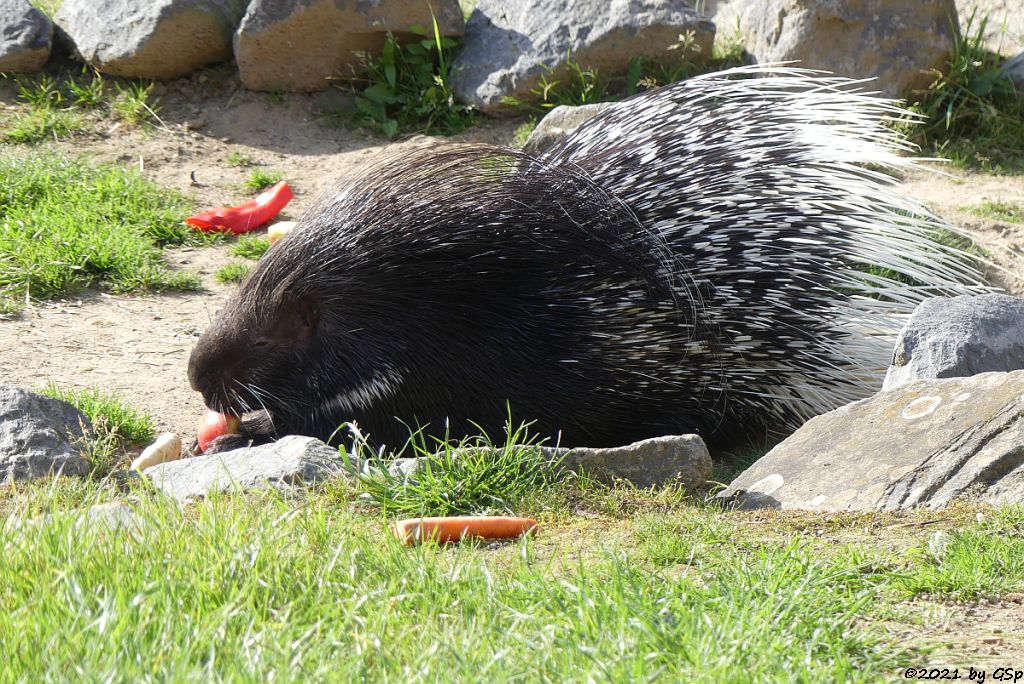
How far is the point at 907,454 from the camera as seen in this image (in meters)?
2.85

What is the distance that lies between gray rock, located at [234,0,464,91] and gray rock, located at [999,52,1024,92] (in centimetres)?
312

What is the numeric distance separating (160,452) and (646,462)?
5.09 feet

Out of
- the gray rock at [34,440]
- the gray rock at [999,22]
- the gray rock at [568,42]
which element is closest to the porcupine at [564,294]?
the gray rock at [34,440]

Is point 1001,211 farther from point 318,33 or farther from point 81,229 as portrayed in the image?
point 81,229

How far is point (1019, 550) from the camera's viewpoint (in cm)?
225

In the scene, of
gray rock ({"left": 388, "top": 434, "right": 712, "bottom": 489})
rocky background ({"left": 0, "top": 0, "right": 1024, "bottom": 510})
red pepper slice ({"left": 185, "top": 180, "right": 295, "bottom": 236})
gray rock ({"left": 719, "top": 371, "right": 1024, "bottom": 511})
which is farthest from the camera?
rocky background ({"left": 0, "top": 0, "right": 1024, "bottom": 510})

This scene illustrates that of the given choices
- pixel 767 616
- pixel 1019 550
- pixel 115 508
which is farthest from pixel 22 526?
pixel 1019 550

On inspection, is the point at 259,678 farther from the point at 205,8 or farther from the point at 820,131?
the point at 205,8

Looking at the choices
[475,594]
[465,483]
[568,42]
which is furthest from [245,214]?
[475,594]

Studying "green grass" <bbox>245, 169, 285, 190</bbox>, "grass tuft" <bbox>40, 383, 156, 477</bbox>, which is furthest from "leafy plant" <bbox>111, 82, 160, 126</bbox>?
"grass tuft" <bbox>40, 383, 156, 477</bbox>

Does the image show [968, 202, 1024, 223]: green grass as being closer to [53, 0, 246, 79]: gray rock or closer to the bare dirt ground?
the bare dirt ground

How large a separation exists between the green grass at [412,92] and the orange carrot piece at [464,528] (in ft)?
14.3

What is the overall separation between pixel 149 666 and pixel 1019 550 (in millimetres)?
1633

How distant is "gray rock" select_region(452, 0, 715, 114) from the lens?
6.48 m
